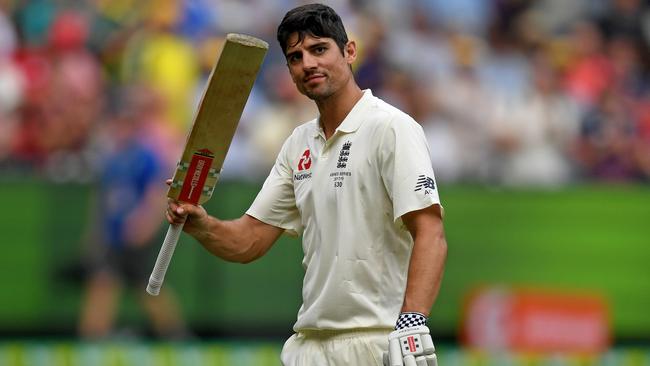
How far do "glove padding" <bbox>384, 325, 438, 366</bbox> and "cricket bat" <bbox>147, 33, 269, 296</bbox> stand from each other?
0.95 metres

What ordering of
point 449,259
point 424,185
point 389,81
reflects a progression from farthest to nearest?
point 389,81 < point 449,259 < point 424,185

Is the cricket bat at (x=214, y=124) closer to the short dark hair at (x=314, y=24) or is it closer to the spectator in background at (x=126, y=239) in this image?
the short dark hair at (x=314, y=24)

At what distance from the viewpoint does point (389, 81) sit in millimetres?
11422

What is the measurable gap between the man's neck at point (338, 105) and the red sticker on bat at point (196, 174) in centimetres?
44

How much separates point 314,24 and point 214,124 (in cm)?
50

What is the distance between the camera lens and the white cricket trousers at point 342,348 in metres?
4.86

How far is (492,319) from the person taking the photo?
33.9 ft

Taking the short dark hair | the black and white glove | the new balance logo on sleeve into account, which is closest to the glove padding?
the black and white glove

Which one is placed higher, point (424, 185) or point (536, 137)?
point (536, 137)

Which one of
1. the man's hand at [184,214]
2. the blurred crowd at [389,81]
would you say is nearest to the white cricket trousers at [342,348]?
the man's hand at [184,214]

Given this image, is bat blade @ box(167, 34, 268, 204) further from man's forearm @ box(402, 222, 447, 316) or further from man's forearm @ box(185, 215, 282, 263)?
man's forearm @ box(402, 222, 447, 316)

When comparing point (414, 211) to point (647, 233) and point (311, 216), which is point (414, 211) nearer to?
point (311, 216)

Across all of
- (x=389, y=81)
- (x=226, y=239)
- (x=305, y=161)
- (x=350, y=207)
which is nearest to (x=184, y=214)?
(x=226, y=239)

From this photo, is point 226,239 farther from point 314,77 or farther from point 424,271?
point 424,271
